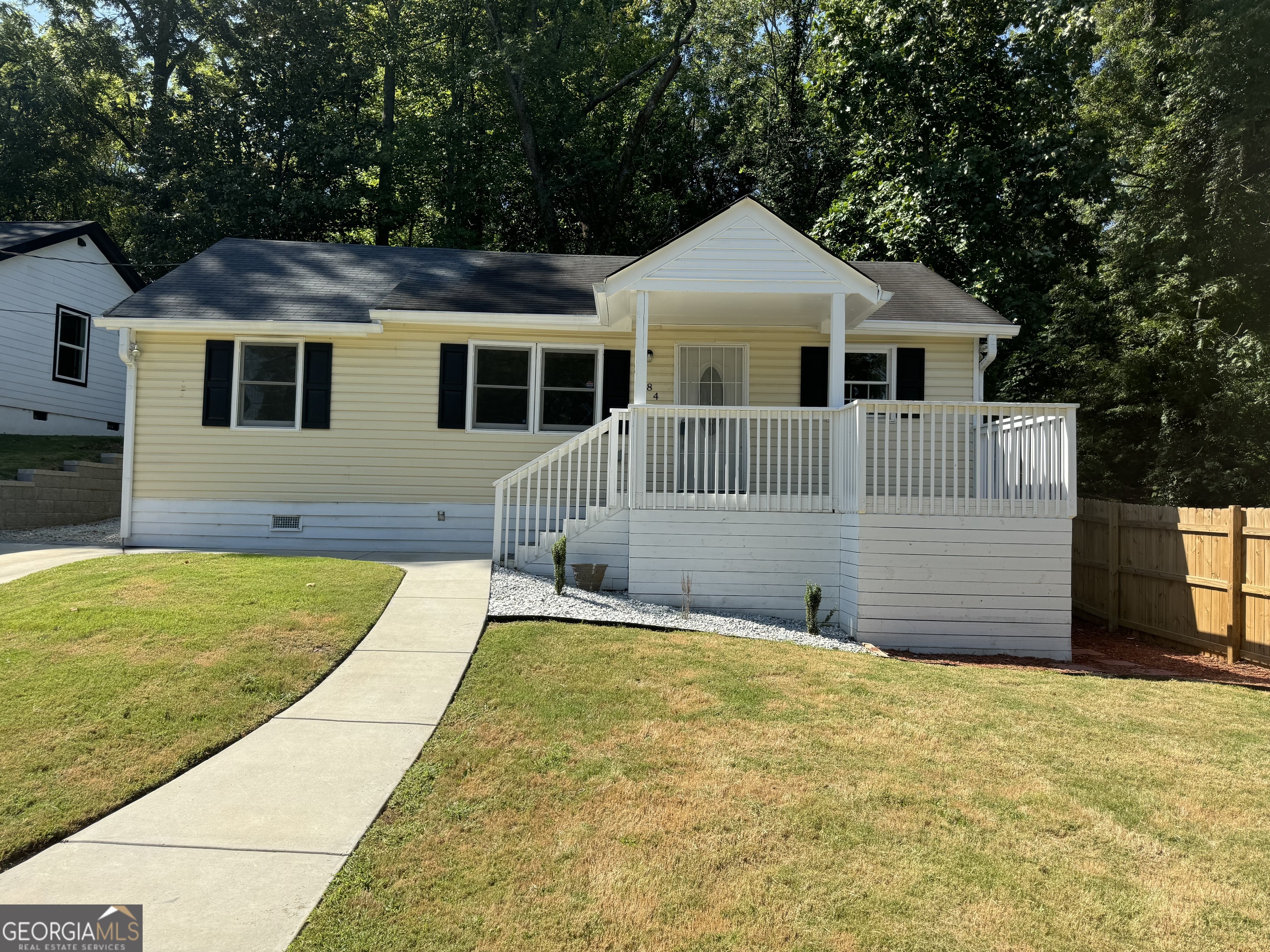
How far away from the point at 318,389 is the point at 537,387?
3.19 meters

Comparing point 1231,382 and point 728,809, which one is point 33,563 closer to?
point 728,809

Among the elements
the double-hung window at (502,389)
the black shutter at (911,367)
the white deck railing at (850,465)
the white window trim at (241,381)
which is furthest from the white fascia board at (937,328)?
the white window trim at (241,381)

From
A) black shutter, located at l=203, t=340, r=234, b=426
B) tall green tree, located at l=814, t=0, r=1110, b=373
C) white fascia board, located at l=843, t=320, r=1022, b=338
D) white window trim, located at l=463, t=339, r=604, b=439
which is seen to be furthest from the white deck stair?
tall green tree, located at l=814, t=0, r=1110, b=373

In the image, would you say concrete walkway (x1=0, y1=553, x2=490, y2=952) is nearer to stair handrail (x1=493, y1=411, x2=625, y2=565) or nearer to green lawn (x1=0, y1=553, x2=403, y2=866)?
green lawn (x1=0, y1=553, x2=403, y2=866)

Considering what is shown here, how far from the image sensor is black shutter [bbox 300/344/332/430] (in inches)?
481

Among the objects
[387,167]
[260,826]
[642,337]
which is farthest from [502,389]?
[387,167]

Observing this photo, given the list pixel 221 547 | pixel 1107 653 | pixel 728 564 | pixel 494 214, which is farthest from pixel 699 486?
pixel 494 214

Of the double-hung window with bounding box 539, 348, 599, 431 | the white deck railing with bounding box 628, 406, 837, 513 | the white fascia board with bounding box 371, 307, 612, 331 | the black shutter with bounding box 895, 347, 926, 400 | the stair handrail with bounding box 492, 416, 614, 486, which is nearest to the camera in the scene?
the white deck railing with bounding box 628, 406, 837, 513

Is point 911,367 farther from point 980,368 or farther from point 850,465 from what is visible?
point 850,465

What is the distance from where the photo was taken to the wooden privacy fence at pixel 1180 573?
8.67m

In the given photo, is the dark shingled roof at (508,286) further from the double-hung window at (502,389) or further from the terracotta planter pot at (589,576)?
the terracotta planter pot at (589,576)

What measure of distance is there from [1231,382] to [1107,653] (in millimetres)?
11318

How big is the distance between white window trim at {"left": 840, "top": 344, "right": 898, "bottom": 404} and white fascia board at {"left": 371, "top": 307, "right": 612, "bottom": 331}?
3766 millimetres

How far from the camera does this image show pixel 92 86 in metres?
25.0
